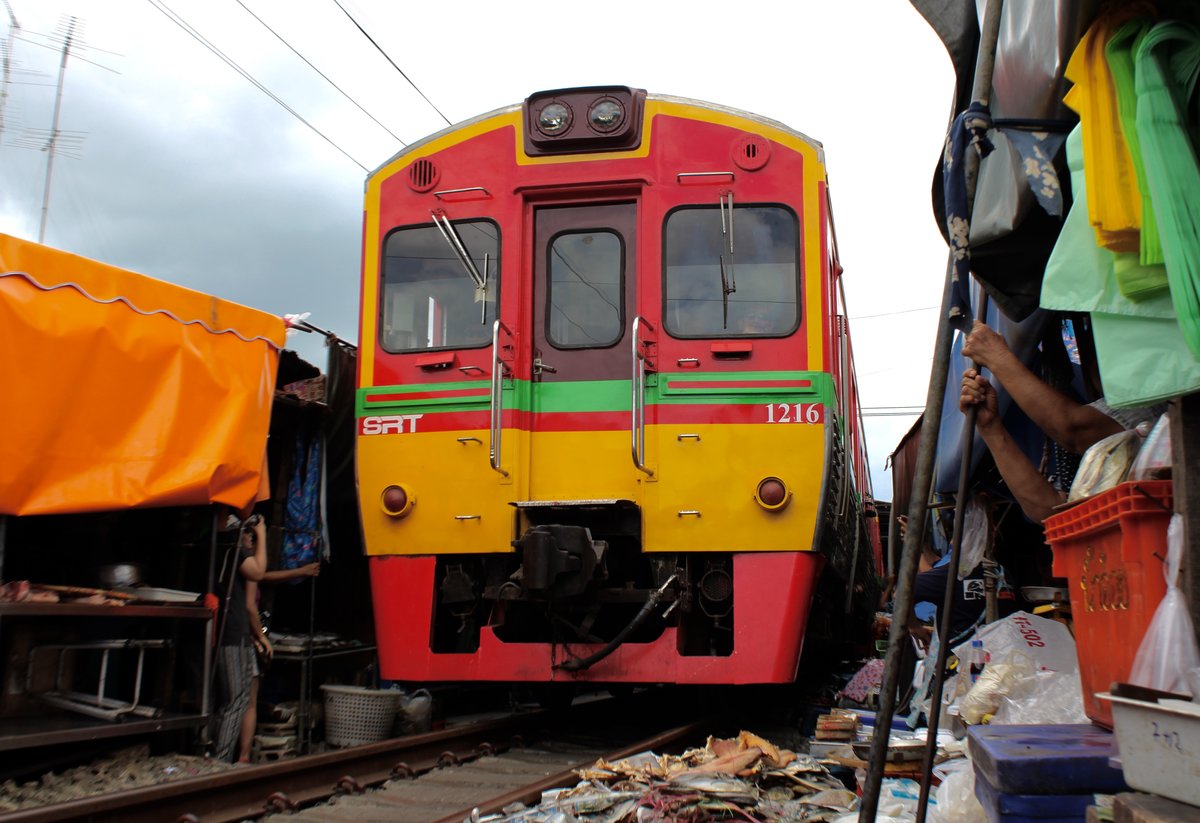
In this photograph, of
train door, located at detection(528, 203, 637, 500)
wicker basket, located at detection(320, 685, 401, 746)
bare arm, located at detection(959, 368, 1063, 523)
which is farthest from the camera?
wicker basket, located at detection(320, 685, 401, 746)

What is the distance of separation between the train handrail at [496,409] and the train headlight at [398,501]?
487mm

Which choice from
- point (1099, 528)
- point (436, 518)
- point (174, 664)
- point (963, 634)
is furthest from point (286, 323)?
point (1099, 528)

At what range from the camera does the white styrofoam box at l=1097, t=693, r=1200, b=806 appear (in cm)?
169

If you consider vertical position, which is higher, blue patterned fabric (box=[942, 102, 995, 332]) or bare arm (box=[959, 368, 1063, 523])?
blue patterned fabric (box=[942, 102, 995, 332])

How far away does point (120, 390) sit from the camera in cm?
473

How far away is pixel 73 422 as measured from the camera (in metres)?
4.49

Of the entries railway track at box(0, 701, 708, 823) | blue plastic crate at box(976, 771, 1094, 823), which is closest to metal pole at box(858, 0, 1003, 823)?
blue plastic crate at box(976, 771, 1094, 823)

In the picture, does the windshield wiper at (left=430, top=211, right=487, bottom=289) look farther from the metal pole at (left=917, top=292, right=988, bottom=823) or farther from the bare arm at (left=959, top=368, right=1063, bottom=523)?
the metal pole at (left=917, top=292, right=988, bottom=823)

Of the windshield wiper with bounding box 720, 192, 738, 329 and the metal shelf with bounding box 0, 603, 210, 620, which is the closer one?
the metal shelf with bounding box 0, 603, 210, 620

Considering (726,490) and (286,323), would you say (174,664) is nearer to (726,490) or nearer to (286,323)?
(286,323)

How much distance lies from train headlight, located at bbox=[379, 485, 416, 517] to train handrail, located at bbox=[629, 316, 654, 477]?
1.25 metres

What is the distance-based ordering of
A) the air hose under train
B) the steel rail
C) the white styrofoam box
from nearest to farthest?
1. the white styrofoam box
2. the steel rail
3. the air hose under train

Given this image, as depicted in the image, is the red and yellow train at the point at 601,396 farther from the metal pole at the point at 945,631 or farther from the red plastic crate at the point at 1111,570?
the red plastic crate at the point at 1111,570

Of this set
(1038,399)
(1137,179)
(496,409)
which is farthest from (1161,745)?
(496,409)
